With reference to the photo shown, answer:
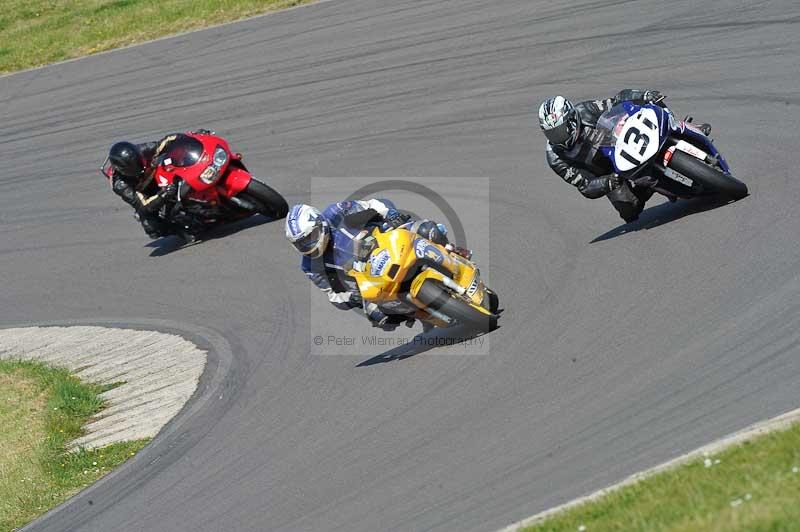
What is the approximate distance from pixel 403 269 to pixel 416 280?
0.19 m

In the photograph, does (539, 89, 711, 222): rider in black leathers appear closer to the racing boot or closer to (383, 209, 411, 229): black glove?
the racing boot

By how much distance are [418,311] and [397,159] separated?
6362 millimetres

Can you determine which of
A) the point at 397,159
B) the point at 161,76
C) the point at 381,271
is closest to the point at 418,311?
the point at 381,271

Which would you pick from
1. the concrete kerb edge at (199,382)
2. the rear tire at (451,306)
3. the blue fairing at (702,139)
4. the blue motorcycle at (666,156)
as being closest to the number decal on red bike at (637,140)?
the blue motorcycle at (666,156)

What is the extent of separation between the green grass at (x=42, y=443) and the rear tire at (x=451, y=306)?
9.98 feet

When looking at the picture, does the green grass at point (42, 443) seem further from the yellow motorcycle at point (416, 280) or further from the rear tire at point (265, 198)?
the rear tire at point (265, 198)

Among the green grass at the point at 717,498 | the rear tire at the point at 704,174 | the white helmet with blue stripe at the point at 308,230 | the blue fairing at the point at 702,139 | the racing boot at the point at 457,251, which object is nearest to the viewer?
the green grass at the point at 717,498

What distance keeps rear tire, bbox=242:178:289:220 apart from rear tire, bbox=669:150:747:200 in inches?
244

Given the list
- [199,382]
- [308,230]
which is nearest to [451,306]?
[308,230]

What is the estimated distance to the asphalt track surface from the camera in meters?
7.87

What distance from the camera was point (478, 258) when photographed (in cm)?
1256

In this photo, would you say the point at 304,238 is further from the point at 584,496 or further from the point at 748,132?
the point at 748,132

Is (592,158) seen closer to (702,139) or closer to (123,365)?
(702,139)

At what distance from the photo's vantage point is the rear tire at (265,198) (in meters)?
15.3
